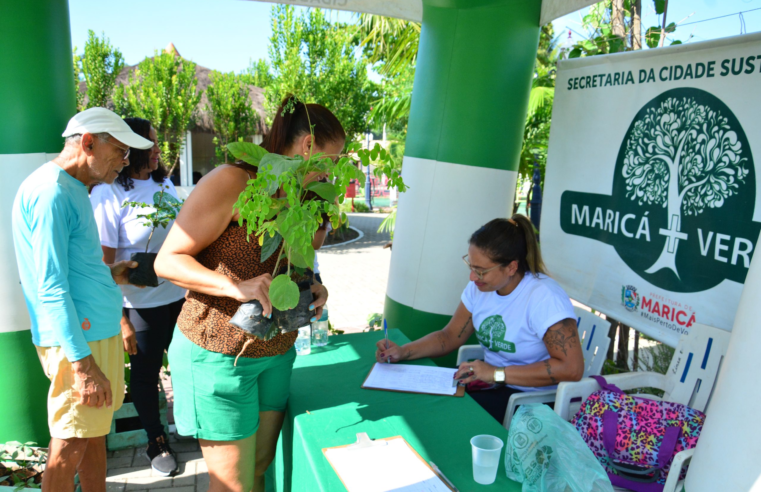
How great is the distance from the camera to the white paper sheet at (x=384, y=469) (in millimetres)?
1365

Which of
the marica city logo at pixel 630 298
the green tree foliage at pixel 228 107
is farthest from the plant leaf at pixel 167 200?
the green tree foliage at pixel 228 107

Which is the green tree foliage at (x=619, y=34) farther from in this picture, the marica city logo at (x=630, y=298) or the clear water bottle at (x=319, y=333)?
the clear water bottle at (x=319, y=333)

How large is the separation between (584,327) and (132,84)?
1013 centimetres

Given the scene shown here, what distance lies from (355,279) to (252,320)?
6658mm

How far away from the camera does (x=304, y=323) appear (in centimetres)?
147

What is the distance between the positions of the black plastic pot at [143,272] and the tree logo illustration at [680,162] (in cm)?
247

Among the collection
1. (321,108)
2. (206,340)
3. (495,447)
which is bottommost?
(495,447)

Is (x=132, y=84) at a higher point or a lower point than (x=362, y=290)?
higher

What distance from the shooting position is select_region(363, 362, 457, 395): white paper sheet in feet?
6.50

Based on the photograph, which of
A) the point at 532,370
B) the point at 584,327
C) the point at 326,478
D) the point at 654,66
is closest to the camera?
the point at 326,478

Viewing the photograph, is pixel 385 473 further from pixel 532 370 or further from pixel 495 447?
pixel 532 370

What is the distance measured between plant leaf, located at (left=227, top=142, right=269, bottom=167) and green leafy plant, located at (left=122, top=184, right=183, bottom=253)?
1.06m

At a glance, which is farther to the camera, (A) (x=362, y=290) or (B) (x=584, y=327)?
(A) (x=362, y=290)

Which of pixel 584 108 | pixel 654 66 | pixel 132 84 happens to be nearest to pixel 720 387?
pixel 654 66
